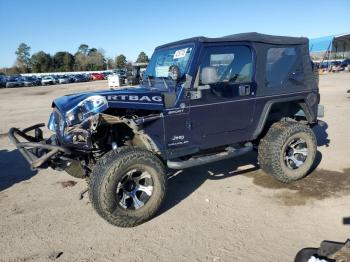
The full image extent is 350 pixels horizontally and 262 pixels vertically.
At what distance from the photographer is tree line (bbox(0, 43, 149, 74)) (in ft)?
300

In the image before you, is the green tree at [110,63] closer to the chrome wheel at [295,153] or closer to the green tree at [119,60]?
the green tree at [119,60]

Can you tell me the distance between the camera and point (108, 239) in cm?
383

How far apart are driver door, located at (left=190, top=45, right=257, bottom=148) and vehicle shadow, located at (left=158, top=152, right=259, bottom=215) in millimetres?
835

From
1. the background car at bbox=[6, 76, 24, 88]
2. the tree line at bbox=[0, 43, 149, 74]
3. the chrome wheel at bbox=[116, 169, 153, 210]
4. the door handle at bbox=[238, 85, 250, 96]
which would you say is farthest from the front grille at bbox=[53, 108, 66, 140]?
the tree line at bbox=[0, 43, 149, 74]

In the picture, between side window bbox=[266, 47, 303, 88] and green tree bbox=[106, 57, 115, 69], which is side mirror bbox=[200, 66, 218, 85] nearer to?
side window bbox=[266, 47, 303, 88]

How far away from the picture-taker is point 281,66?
17.6 feet

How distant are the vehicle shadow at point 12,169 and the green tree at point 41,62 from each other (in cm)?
9147

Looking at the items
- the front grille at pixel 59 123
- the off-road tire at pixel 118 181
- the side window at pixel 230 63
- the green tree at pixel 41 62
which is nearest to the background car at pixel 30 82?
the green tree at pixel 41 62

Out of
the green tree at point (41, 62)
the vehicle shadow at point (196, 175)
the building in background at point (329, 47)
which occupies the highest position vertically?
the green tree at point (41, 62)

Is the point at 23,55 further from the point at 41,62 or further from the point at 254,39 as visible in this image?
the point at 254,39

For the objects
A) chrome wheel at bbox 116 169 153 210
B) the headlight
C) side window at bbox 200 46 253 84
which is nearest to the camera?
the headlight

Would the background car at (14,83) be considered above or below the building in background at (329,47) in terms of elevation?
below

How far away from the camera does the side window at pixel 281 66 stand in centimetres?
521

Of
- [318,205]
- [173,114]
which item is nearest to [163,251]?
[173,114]
